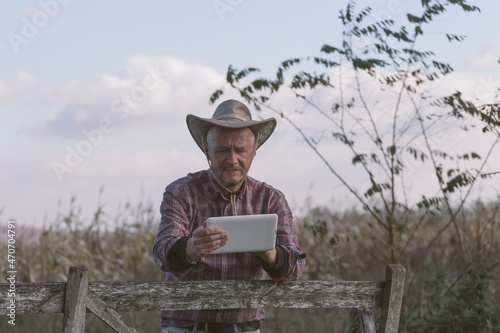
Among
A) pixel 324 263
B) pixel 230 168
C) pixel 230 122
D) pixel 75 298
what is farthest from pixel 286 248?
pixel 324 263

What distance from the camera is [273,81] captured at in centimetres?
706

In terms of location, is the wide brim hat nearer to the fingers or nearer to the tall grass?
the fingers

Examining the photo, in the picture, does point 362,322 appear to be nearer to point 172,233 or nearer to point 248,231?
point 248,231

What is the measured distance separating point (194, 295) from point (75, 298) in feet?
2.04

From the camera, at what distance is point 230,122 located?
3.65m

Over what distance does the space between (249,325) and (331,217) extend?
28.4 feet

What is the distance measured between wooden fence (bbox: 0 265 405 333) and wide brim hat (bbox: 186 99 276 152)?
0.87m

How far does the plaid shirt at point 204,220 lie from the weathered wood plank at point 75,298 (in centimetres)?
47

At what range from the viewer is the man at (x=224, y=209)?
11.8ft

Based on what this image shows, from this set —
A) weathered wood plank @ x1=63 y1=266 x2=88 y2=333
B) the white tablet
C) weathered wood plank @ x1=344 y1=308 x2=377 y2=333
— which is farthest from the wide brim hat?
weathered wood plank @ x1=344 y1=308 x2=377 y2=333

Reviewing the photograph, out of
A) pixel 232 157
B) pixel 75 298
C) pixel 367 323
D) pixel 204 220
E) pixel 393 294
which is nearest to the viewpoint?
pixel 75 298

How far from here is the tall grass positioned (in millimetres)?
6824

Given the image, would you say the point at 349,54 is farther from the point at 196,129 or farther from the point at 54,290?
the point at 54,290

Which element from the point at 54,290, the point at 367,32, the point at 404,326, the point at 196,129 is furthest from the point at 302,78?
the point at 54,290
